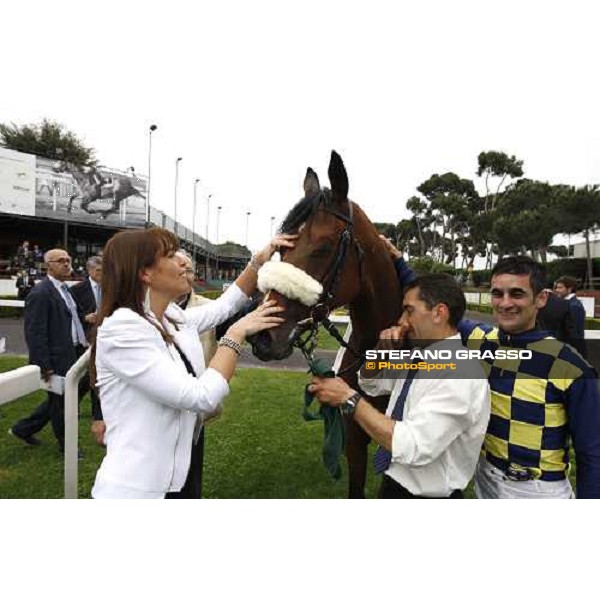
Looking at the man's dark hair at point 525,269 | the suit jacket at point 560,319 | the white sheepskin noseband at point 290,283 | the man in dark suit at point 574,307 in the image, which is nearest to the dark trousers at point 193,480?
the white sheepskin noseband at point 290,283

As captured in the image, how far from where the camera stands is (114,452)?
4.56 feet

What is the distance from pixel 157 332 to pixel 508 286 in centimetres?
125

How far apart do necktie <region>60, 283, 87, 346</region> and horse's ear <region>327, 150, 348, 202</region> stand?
10.9 feet

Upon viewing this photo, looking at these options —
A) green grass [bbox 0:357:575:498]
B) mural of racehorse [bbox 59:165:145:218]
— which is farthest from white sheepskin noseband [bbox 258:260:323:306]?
mural of racehorse [bbox 59:165:145:218]

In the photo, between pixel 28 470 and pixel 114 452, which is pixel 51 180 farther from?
pixel 114 452

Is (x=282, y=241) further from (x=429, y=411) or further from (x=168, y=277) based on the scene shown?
(x=429, y=411)

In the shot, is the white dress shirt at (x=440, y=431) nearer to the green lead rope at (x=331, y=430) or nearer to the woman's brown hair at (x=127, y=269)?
the green lead rope at (x=331, y=430)

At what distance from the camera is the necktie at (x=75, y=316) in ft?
14.0

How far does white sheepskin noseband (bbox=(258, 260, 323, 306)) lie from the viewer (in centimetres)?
173

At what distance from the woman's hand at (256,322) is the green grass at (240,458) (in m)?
2.26

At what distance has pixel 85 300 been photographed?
15.7ft

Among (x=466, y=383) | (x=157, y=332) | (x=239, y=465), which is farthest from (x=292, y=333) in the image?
(x=239, y=465)

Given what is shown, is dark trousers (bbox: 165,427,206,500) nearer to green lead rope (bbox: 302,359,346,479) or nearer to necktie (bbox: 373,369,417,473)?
green lead rope (bbox: 302,359,346,479)

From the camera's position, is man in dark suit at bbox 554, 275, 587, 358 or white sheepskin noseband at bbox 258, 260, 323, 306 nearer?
white sheepskin noseband at bbox 258, 260, 323, 306
